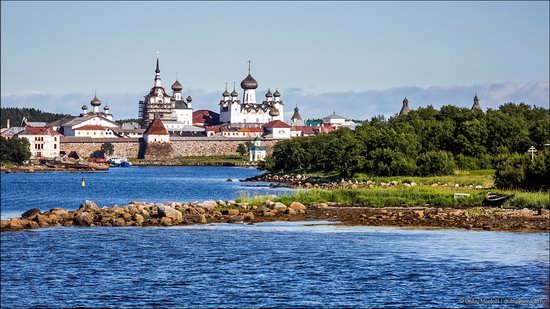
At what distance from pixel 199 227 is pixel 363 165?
32.6 meters

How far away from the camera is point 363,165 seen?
70.2m

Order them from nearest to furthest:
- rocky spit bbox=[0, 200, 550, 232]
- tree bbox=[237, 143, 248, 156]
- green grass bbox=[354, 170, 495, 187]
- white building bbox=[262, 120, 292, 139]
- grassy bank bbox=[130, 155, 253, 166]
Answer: rocky spit bbox=[0, 200, 550, 232] → green grass bbox=[354, 170, 495, 187] → grassy bank bbox=[130, 155, 253, 166] → tree bbox=[237, 143, 248, 156] → white building bbox=[262, 120, 292, 139]

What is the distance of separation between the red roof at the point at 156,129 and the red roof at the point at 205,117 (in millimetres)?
26457

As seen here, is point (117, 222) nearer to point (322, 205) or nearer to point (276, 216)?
point (276, 216)

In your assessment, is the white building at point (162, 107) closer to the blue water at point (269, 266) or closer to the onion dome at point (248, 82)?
the onion dome at point (248, 82)

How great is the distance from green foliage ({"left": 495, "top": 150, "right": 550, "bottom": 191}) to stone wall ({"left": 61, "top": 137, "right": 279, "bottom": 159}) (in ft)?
360

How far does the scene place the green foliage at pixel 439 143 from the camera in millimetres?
67375

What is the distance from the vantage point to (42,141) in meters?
149

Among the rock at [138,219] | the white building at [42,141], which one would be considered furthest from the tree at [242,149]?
the rock at [138,219]

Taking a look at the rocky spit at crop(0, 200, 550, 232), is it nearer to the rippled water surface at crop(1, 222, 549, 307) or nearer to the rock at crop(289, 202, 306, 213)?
the rock at crop(289, 202, 306, 213)

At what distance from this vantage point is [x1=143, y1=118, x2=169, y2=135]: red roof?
163 metres

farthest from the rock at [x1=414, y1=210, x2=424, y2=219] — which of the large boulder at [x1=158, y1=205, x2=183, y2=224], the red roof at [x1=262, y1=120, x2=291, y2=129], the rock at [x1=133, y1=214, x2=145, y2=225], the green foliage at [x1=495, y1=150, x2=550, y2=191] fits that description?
the red roof at [x1=262, y1=120, x2=291, y2=129]

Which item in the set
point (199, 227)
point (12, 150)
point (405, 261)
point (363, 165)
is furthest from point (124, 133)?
point (405, 261)

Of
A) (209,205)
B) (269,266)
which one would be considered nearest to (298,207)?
(209,205)
